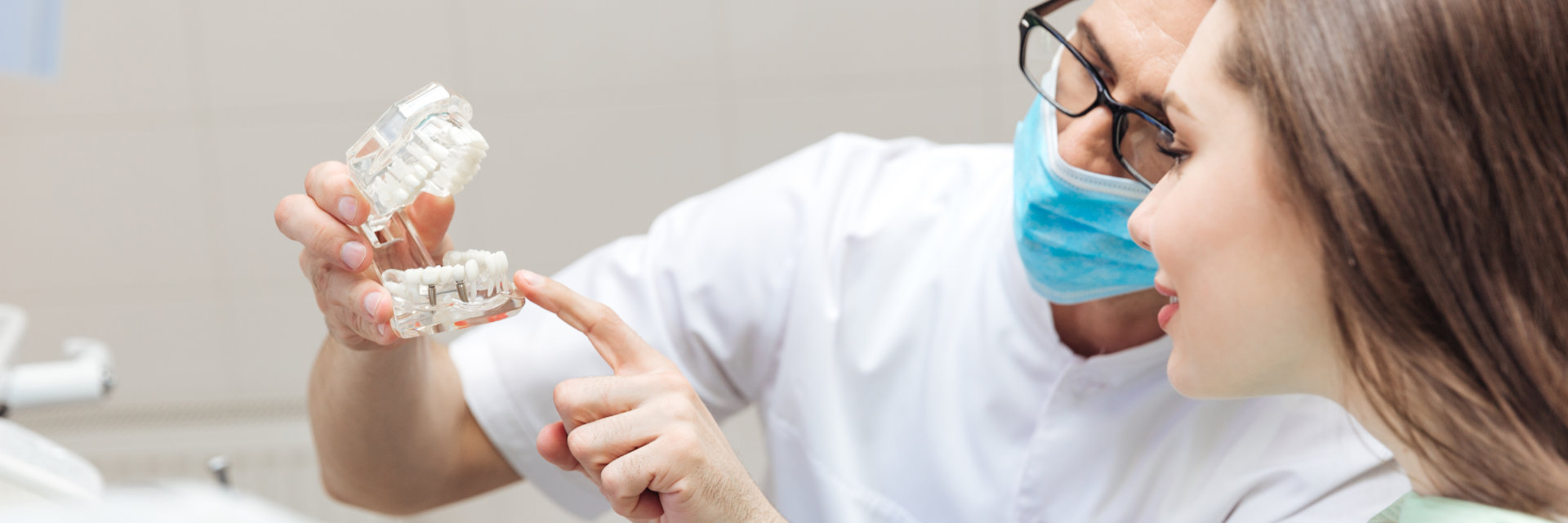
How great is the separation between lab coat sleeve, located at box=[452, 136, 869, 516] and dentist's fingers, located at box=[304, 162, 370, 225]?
0.38 m

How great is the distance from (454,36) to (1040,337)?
126cm

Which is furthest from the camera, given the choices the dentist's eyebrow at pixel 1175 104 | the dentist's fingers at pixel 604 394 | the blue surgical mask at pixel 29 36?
the blue surgical mask at pixel 29 36

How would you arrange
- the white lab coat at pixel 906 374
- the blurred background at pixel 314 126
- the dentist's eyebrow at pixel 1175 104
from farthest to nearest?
the blurred background at pixel 314 126, the white lab coat at pixel 906 374, the dentist's eyebrow at pixel 1175 104

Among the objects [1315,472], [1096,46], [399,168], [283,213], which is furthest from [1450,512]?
[283,213]

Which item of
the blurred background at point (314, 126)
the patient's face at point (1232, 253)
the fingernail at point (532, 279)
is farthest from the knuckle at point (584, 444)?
the blurred background at point (314, 126)

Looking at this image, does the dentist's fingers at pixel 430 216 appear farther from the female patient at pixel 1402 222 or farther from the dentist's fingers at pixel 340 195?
the female patient at pixel 1402 222

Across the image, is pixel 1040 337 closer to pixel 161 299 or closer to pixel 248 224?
pixel 248 224

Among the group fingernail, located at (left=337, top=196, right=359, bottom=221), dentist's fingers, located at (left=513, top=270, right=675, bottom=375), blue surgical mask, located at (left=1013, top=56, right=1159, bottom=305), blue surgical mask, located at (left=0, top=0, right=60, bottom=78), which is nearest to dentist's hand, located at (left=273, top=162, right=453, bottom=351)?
fingernail, located at (left=337, top=196, right=359, bottom=221)

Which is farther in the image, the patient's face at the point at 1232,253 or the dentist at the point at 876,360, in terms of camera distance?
the dentist at the point at 876,360

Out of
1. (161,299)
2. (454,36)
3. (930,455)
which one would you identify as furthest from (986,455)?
(161,299)

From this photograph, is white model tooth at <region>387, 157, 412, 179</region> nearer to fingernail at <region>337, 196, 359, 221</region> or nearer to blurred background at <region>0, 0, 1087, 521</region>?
fingernail at <region>337, 196, 359, 221</region>

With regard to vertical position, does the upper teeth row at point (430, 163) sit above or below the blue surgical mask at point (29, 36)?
below

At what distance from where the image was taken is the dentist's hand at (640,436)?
2.29 ft

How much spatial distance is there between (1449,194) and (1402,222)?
24 millimetres
